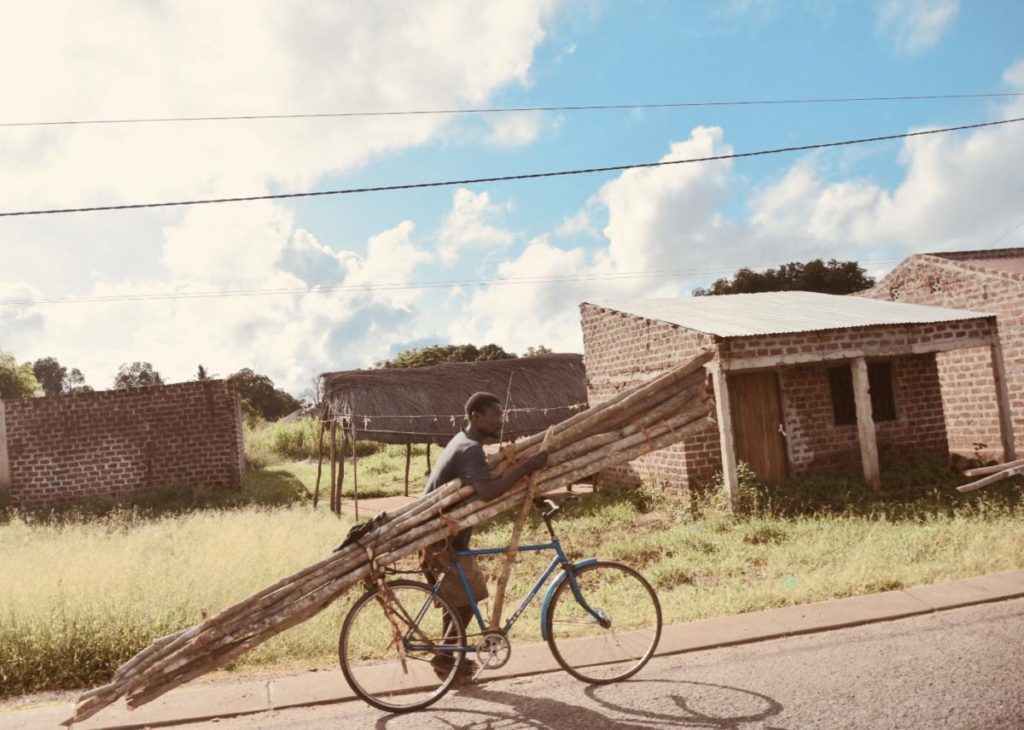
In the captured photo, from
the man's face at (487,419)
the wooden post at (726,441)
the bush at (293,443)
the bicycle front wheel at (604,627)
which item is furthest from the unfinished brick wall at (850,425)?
the bush at (293,443)

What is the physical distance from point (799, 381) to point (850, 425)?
132 centimetres

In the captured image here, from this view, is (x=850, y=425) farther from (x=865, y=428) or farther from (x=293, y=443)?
(x=293, y=443)

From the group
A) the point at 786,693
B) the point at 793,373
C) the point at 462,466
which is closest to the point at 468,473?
the point at 462,466

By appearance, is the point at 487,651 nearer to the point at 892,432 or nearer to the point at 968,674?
the point at 968,674

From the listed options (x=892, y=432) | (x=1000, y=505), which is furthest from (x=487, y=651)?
(x=892, y=432)

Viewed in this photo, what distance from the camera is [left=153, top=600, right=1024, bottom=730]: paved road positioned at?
3.70 m

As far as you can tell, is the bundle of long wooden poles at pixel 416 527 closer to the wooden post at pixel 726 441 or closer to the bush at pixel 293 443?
the wooden post at pixel 726 441

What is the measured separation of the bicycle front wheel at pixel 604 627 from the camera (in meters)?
4.43

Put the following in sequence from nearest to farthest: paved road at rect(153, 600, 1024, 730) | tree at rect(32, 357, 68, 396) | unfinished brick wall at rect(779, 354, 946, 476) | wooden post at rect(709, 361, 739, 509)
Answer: paved road at rect(153, 600, 1024, 730) < wooden post at rect(709, 361, 739, 509) < unfinished brick wall at rect(779, 354, 946, 476) < tree at rect(32, 357, 68, 396)

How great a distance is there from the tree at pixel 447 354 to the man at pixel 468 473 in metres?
40.6

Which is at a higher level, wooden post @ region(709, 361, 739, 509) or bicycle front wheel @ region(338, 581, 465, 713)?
wooden post @ region(709, 361, 739, 509)

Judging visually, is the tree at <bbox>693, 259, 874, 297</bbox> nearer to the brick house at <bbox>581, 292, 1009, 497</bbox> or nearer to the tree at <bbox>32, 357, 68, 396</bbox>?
the brick house at <bbox>581, 292, 1009, 497</bbox>

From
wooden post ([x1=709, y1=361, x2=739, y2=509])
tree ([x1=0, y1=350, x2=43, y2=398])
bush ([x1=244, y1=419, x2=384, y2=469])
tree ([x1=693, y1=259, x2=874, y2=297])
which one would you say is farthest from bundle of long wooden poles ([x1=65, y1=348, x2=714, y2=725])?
tree ([x1=0, y1=350, x2=43, y2=398])

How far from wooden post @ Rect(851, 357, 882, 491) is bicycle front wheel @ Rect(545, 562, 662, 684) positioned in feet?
24.0
